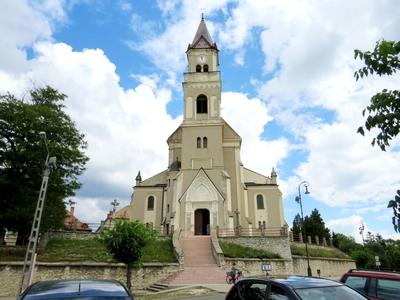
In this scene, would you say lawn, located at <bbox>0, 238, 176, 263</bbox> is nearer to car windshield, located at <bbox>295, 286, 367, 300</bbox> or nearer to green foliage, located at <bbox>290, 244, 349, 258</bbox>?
green foliage, located at <bbox>290, 244, 349, 258</bbox>

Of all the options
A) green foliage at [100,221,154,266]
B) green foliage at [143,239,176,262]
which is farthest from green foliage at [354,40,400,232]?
green foliage at [143,239,176,262]

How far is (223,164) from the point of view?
4084 centimetres

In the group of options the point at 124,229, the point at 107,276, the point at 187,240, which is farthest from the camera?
the point at 187,240

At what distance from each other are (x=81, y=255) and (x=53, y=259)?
2.02 meters

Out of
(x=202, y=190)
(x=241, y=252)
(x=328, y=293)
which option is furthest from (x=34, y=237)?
(x=202, y=190)

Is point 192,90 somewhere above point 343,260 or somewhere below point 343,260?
above

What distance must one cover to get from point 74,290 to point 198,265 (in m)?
23.8

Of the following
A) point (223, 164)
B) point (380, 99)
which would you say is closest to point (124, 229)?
point (380, 99)

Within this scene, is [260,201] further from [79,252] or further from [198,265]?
[79,252]

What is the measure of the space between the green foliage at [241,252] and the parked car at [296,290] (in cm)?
2259

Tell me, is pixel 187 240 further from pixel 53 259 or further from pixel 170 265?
pixel 53 259

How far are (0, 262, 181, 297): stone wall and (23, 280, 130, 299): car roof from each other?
67.7ft

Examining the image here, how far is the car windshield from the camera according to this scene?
535cm

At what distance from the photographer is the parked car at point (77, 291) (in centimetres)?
381
